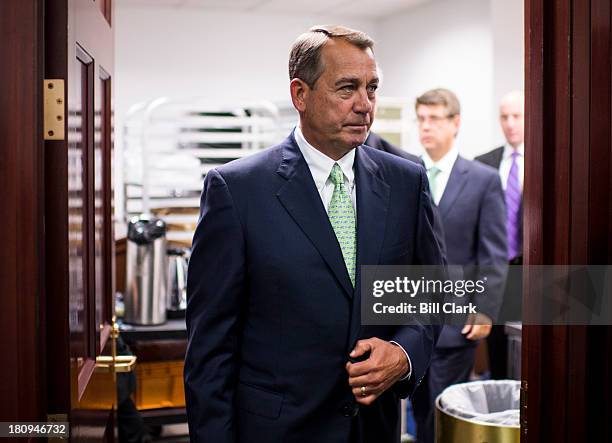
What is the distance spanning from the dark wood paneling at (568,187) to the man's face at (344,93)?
12.8 inches

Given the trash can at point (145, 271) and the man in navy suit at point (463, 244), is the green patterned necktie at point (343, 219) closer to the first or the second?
the man in navy suit at point (463, 244)

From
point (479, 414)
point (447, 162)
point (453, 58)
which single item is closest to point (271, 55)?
point (453, 58)

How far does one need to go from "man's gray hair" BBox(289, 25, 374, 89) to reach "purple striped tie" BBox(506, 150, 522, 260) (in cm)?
260

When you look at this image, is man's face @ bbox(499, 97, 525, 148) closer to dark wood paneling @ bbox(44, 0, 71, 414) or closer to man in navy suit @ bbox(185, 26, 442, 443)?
man in navy suit @ bbox(185, 26, 442, 443)

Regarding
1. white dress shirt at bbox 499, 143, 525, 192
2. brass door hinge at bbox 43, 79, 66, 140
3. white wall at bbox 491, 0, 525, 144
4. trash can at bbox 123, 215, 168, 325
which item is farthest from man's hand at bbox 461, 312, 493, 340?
white wall at bbox 491, 0, 525, 144

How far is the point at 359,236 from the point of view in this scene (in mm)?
1773

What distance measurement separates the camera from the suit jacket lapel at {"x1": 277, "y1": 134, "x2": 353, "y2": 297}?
1731 mm

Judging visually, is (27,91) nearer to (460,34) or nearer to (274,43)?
(460,34)

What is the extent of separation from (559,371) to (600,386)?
8 centimetres

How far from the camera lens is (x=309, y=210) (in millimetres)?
1758

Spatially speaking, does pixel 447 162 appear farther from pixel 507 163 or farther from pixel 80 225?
pixel 80 225

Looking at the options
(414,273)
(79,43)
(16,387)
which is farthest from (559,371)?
(79,43)

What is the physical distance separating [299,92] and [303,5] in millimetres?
5907

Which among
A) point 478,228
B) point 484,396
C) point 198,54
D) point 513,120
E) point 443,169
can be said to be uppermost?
point 198,54
